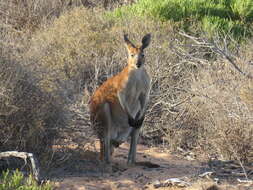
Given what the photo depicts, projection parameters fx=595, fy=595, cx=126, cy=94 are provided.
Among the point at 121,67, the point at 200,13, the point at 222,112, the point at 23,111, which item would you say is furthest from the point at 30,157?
the point at 200,13

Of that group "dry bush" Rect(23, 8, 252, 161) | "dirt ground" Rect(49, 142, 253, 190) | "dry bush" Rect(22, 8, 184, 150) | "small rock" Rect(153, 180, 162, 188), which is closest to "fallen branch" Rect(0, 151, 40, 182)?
"dirt ground" Rect(49, 142, 253, 190)

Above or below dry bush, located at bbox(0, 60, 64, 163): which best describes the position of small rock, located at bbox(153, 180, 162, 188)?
below

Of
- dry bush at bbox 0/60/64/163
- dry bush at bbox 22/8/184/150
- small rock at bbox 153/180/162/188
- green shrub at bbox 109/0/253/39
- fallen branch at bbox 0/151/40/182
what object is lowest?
small rock at bbox 153/180/162/188

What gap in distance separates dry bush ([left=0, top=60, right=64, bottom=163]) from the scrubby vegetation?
0.04ft

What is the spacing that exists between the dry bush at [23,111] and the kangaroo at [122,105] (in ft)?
2.79

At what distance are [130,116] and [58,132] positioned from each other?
1.09m

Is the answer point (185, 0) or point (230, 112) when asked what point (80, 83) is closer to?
point (230, 112)

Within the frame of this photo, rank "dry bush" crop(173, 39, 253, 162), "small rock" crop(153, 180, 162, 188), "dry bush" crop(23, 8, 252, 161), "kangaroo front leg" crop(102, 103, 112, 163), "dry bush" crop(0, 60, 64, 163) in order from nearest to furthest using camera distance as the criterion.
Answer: "dry bush" crop(0, 60, 64, 163) < "small rock" crop(153, 180, 162, 188) < "dry bush" crop(173, 39, 253, 162) < "dry bush" crop(23, 8, 252, 161) < "kangaroo front leg" crop(102, 103, 112, 163)

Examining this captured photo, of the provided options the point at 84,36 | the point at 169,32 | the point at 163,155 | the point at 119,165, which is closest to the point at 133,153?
the point at 119,165

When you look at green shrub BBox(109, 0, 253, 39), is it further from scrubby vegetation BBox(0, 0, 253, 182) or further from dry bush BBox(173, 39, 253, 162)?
dry bush BBox(173, 39, 253, 162)

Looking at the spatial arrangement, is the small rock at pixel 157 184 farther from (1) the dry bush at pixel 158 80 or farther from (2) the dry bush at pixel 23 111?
(2) the dry bush at pixel 23 111

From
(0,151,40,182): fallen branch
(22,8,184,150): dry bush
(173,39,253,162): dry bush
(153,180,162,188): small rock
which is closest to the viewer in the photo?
(0,151,40,182): fallen branch

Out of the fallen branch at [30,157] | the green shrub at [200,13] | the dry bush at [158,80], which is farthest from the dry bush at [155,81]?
the green shrub at [200,13]

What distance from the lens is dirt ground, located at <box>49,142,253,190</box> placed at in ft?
20.8
